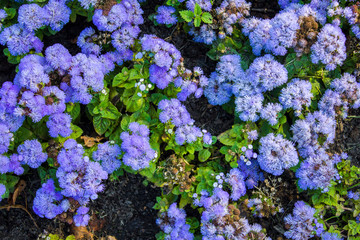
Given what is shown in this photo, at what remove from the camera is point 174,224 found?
423cm

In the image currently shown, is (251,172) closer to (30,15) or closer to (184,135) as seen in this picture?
(184,135)

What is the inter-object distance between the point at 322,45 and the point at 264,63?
2.36 ft

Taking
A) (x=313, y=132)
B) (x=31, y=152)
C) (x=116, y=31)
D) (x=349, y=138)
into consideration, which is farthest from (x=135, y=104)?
(x=349, y=138)

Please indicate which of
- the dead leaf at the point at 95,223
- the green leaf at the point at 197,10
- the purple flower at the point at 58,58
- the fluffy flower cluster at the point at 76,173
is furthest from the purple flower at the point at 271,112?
the dead leaf at the point at 95,223

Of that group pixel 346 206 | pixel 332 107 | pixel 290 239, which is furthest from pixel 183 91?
pixel 346 206

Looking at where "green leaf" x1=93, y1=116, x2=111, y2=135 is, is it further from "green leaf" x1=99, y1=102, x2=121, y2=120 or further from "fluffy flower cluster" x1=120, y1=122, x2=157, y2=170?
"fluffy flower cluster" x1=120, y1=122, x2=157, y2=170

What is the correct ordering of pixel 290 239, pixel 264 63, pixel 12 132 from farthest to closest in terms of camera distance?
pixel 290 239, pixel 264 63, pixel 12 132

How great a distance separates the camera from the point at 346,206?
471cm

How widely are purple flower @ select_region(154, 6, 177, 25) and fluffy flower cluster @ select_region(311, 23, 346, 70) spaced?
182 cm

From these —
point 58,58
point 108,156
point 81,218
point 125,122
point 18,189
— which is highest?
point 58,58

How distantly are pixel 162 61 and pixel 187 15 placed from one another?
0.81m

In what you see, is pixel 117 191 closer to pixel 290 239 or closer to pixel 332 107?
pixel 290 239

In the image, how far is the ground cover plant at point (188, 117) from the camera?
387cm

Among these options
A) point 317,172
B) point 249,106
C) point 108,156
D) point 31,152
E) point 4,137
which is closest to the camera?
point 4,137
